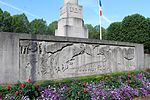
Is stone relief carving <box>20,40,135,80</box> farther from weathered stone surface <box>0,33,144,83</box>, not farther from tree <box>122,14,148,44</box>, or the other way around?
tree <box>122,14,148,44</box>

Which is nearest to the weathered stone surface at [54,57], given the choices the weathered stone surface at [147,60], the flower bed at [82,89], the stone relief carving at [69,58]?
the stone relief carving at [69,58]

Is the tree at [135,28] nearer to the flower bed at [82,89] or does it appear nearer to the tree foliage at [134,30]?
the tree foliage at [134,30]

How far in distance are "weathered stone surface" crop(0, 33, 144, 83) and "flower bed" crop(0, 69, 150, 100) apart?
1530mm

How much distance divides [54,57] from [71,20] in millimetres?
5608

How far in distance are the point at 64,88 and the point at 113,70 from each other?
→ 5.95 metres

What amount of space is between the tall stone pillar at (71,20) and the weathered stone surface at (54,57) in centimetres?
325

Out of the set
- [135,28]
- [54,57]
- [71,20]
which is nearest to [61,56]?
[54,57]

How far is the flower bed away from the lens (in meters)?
6.01

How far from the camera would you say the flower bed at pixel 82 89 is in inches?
237

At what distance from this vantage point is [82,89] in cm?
656

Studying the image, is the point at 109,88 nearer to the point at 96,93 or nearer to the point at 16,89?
the point at 96,93

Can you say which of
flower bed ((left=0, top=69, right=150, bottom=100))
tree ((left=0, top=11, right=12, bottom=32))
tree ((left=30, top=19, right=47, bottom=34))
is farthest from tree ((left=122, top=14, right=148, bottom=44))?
tree ((left=30, top=19, right=47, bottom=34))

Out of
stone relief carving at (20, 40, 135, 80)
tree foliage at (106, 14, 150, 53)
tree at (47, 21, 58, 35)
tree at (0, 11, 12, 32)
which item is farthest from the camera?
tree at (47, 21, 58, 35)

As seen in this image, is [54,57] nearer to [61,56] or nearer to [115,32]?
[61,56]
